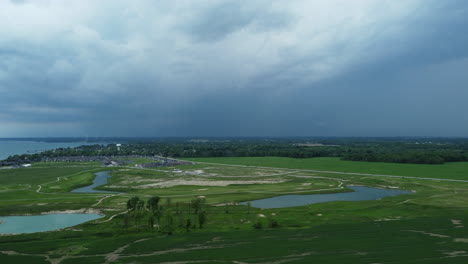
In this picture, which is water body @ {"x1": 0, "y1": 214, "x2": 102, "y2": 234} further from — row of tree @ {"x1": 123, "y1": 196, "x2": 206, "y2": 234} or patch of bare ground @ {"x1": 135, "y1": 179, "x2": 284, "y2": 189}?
patch of bare ground @ {"x1": 135, "y1": 179, "x2": 284, "y2": 189}

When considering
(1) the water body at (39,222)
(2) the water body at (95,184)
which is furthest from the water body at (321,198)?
(2) the water body at (95,184)

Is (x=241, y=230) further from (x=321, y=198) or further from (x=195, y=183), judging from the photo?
(x=195, y=183)

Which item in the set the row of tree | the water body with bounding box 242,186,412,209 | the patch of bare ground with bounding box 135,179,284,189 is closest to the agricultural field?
the row of tree

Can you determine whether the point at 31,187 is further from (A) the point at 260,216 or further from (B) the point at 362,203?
(B) the point at 362,203

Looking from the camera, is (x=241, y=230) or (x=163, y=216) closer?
(x=241, y=230)

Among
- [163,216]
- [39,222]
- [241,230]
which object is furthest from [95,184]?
[241,230]

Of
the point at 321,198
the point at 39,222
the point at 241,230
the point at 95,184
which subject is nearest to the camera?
the point at 241,230

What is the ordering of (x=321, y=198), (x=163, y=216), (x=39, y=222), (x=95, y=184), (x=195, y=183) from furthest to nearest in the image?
1. (x=95, y=184)
2. (x=195, y=183)
3. (x=321, y=198)
4. (x=163, y=216)
5. (x=39, y=222)

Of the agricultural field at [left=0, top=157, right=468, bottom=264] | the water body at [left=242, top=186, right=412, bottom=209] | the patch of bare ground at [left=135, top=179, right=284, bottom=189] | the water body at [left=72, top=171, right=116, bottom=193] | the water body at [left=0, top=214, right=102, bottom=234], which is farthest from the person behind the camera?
the patch of bare ground at [left=135, top=179, right=284, bottom=189]
